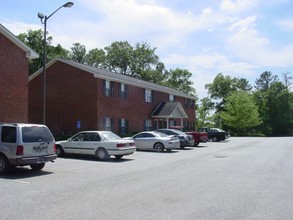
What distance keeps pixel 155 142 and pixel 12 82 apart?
962cm

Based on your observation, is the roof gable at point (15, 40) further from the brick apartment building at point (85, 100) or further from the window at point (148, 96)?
the window at point (148, 96)

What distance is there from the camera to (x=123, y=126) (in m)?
34.0

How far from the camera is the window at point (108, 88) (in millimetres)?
31448

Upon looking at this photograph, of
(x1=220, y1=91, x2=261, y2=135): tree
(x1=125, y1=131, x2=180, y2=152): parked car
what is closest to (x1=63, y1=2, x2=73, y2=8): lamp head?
(x1=125, y1=131, x2=180, y2=152): parked car

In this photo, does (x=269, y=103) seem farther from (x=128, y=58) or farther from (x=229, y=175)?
(x=229, y=175)

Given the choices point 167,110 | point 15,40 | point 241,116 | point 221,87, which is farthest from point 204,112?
point 15,40

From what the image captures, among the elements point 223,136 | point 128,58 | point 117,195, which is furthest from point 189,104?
point 117,195

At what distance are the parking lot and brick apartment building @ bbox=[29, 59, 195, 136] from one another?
1657cm

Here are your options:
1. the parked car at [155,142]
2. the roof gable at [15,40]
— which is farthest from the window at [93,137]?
the roof gable at [15,40]

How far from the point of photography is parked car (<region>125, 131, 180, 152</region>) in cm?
2254

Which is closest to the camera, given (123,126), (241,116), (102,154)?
(102,154)

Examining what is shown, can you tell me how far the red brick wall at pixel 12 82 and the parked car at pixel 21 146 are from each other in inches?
345

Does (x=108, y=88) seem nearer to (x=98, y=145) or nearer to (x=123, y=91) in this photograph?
(x=123, y=91)

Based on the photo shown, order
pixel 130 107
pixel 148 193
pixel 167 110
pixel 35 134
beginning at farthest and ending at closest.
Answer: pixel 167 110 < pixel 130 107 < pixel 35 134 < pixel 148 193
